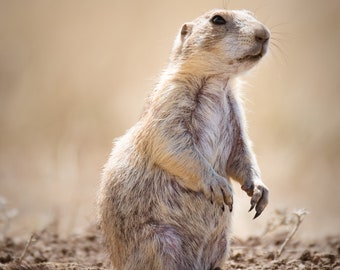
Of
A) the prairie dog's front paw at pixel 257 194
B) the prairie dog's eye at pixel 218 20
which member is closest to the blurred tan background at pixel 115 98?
the prairie dog's front paw at pixel 257 194

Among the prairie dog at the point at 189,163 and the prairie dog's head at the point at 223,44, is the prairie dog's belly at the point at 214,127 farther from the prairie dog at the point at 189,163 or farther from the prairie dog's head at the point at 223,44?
the prairie dog's head at the point at 223,44

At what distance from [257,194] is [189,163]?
64cm

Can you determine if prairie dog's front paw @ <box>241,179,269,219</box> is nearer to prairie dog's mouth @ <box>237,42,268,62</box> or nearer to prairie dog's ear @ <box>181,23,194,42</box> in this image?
prairie dog's mouth @ <box>237,42,268,62</box>

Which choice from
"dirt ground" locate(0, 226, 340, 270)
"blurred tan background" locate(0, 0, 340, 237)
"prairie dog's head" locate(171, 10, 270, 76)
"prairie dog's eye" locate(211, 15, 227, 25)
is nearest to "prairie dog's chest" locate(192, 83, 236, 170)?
"prairie dog's head" locate(171, 10, 270, 76)

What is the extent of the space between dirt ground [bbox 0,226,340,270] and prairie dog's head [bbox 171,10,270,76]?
1.70 m

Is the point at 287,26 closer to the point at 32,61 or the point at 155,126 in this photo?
the point at 32,61

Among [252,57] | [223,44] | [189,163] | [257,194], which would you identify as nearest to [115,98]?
[223,44]

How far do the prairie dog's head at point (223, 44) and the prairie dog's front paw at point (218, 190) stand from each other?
924 millimetres

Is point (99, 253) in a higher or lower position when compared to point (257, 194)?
higher

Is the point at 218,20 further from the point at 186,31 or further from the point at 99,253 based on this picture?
the point at 99,253

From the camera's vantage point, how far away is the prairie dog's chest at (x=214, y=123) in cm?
626

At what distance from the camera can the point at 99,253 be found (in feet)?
25.7

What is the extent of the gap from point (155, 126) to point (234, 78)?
92 centimetres

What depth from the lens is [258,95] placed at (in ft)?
38.8
